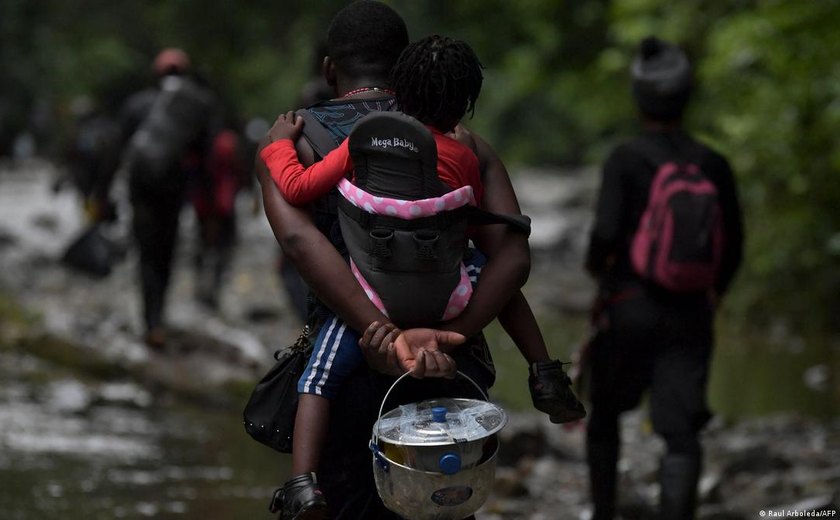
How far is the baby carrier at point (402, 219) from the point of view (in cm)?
366

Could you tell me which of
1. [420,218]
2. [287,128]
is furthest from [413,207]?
[287,128]

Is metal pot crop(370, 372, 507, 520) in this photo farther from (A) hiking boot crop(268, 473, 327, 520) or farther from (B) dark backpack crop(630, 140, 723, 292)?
(B) dark backpack crop(630, 140, 723, 292)

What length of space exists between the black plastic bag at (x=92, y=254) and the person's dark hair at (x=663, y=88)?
21.3 ft

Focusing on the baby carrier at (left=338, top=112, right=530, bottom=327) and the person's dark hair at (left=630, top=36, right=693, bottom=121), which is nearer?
the baby carrier at (left=338, top=112, right=530, bottom=327)

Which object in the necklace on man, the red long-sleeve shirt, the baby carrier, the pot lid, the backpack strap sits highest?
the backpack strap

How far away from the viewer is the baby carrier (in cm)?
366

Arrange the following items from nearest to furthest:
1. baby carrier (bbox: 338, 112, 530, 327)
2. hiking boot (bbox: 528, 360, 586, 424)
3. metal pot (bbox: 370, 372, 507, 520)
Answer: metal pot (bbox: 370, 372, 507, 520) < baby carrier (bbox: 338, 112, 530, 327) < hiking boot (bbox: 528, 360, 586, 424)

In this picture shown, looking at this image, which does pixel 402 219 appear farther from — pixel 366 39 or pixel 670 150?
pixel 670 150

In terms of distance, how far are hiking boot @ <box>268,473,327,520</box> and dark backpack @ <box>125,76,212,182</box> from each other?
684 cm

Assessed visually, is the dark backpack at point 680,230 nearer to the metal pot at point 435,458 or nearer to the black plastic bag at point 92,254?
the metal pot at point 435,458

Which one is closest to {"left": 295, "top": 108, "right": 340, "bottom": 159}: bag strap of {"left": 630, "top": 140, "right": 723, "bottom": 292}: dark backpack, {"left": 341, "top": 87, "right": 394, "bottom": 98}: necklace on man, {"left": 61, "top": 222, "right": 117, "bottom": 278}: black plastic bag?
{"left": 341, "top": 87, "right": 394, "bottom": 98}: necklace on man

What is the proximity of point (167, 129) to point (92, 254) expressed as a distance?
191 cm

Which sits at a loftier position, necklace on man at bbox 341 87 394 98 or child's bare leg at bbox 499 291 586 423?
necklace on man at bbox 341 87 394 98

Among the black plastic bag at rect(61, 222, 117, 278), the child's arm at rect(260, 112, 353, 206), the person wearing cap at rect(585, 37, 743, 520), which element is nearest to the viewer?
the child's arm at rect(260, 112, 353, 206)
